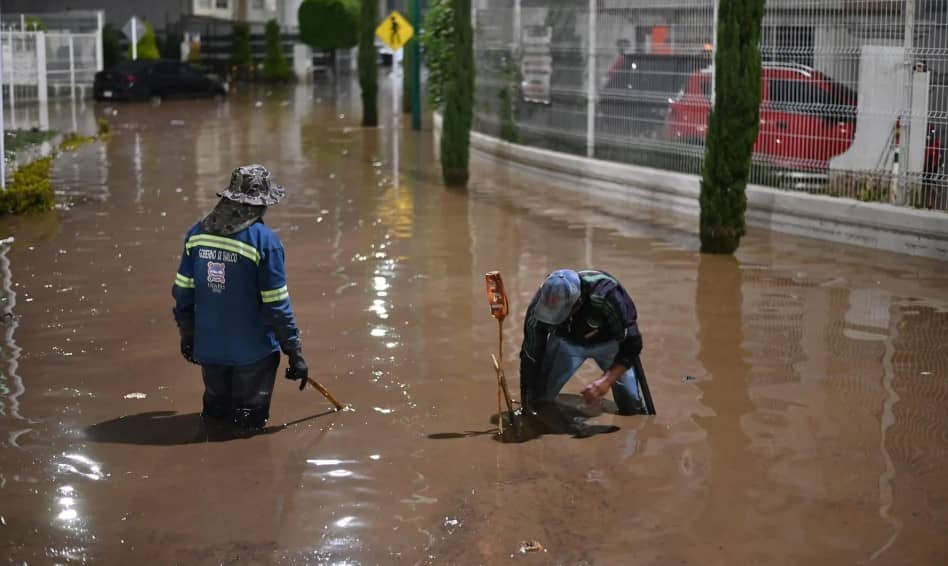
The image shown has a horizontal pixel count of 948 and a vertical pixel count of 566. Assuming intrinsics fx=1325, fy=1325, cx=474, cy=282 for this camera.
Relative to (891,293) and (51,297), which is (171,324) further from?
(891,293)

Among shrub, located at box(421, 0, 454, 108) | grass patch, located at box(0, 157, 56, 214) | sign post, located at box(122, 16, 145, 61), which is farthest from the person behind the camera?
→ sign post, located at box(122, 16, 145, 61)

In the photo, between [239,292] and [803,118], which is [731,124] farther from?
[239,292]

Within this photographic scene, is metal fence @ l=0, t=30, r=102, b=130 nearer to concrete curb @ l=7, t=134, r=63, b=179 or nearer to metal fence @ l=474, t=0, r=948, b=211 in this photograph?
concrete curb @ l=7, t=134, r=63, b=179

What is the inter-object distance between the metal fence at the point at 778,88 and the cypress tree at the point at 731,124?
4.01 ft

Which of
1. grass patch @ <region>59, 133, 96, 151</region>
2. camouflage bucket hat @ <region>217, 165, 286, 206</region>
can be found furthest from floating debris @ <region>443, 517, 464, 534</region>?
grass patch @ <region>59, 133, 96, 151</region>

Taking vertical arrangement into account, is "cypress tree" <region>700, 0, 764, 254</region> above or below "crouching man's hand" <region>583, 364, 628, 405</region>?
above

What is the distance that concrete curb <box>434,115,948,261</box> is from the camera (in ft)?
43.8

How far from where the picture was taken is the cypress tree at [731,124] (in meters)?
13.4

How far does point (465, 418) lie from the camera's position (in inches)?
320

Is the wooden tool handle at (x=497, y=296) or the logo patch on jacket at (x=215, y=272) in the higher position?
the logo patch on jacket at (x=215, y=272)

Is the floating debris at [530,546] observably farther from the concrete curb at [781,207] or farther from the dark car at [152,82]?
the dark car at [152,82]

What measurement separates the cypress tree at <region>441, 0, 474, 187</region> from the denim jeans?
37.3 ft

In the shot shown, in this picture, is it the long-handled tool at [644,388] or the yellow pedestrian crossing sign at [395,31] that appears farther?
the yellow pedestrian crossing sign at [395,31]

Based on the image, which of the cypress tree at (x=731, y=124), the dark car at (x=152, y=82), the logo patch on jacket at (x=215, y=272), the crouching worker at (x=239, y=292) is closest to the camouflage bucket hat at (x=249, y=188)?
the crouching worker at (x=239, y=292)
